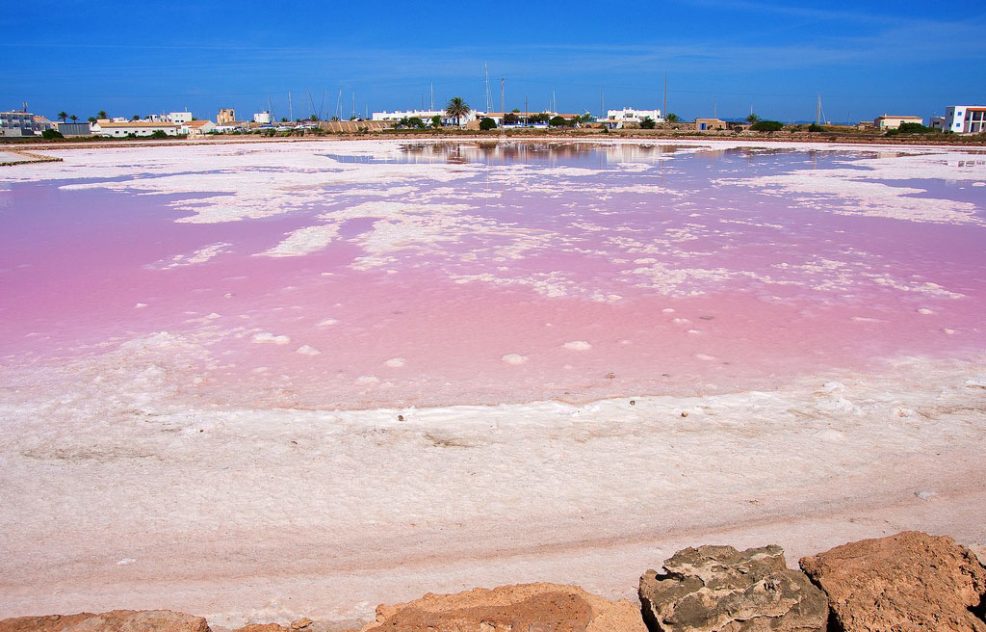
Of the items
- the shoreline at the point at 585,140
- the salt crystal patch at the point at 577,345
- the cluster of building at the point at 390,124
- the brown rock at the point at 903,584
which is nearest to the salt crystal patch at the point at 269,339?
the salt crystal patch at the point at 577,345

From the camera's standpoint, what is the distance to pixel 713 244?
10.6 meters

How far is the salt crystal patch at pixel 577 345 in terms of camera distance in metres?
6.05

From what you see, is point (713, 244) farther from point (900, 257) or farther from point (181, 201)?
point (181, 201)

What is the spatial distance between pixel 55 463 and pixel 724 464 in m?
4.17

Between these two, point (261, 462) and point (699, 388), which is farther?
point (699, 388)

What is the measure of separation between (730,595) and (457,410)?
2.59 m

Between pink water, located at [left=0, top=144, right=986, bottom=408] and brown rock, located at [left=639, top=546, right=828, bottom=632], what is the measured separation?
7.74 feet

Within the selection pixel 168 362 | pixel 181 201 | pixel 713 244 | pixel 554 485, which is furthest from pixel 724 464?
pixel 181 201

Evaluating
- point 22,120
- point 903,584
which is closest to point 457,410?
point 903,584

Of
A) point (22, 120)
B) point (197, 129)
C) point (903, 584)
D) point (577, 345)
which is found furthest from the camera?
point (22, 120)

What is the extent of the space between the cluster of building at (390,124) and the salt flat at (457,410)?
241ft

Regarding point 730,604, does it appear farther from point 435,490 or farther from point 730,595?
point 435,490

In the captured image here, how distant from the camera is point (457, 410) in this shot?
4867mm

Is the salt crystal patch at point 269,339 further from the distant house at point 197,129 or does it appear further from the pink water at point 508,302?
the distant house at point 197,129
